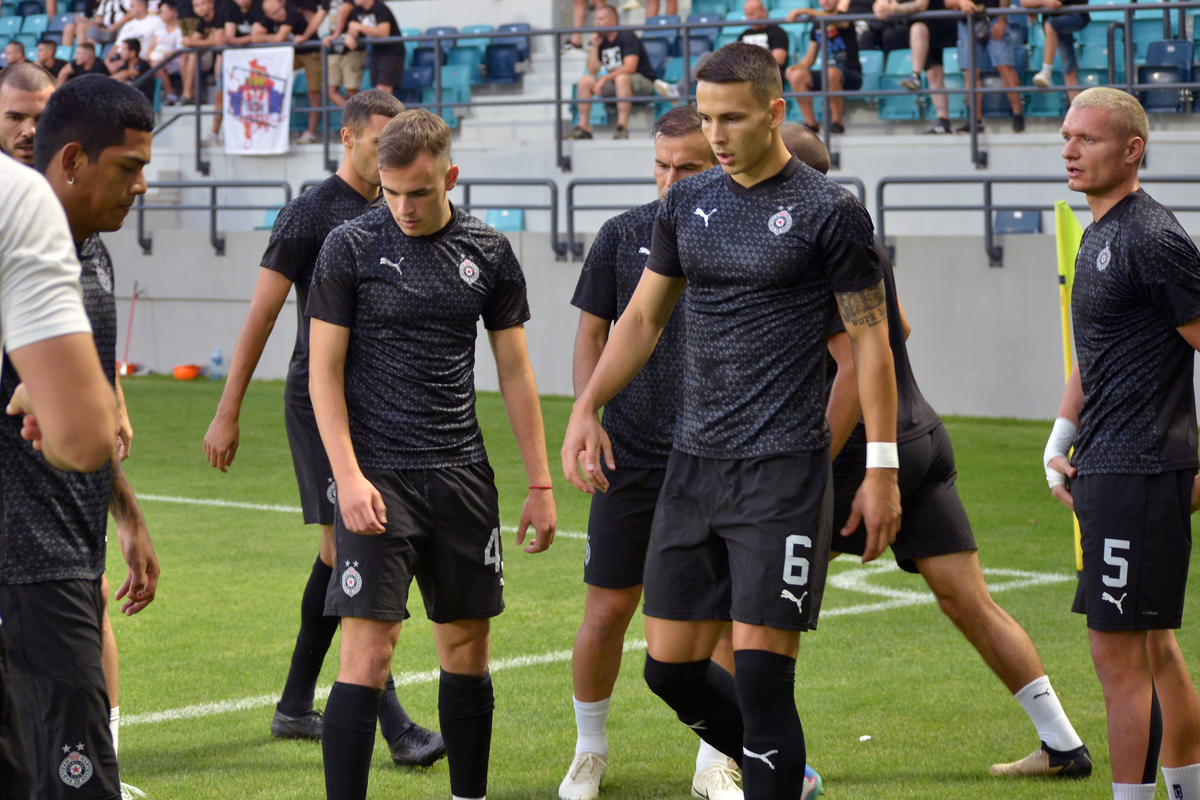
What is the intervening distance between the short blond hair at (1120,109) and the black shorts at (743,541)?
123 centimetres

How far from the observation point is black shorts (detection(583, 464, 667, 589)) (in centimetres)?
466

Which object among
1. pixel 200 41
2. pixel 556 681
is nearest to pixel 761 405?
pixel 556 681

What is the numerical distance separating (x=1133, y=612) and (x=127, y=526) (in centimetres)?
260

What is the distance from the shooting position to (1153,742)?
156 inches

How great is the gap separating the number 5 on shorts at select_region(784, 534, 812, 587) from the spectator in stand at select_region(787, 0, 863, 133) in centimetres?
1196

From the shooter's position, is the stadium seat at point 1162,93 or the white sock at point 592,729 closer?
the white sock at point 592,729

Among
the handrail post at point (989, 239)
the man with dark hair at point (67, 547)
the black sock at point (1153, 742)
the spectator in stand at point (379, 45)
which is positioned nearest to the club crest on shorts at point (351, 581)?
the man with dark hair at point (67, 547)

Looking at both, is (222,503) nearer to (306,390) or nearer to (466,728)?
(306,390)

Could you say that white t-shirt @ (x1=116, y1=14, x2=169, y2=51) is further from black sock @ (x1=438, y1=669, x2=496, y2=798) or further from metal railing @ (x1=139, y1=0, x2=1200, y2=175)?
black sock @ (x1=438, y1=669, x2=496, y2=798)

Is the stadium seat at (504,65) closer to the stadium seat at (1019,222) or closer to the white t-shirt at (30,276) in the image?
the stadium seat at (1019,222)

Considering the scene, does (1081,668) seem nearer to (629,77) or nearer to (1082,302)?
(1082,302)

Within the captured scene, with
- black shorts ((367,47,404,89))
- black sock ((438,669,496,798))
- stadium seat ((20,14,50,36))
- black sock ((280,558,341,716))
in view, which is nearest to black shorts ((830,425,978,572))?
black sock ((438,669,496,798))

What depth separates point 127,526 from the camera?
11.5ft

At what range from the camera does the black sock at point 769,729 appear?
352 centimetres
